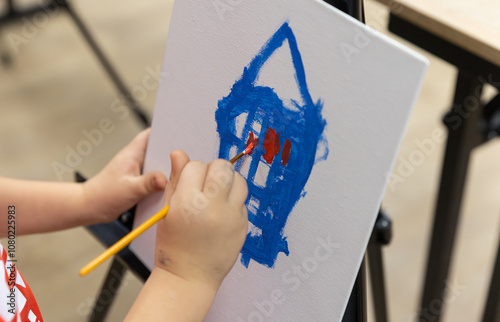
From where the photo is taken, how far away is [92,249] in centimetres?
146

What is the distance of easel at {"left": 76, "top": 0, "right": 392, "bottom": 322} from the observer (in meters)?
0.59

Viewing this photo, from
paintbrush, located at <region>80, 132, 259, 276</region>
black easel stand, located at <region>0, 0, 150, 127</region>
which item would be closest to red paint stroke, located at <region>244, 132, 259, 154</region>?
paintbrush, located at <region>80, 132, 259, 276</region>

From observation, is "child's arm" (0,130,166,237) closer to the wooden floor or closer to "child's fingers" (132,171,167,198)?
"child's fingers" (132,171,167,198)

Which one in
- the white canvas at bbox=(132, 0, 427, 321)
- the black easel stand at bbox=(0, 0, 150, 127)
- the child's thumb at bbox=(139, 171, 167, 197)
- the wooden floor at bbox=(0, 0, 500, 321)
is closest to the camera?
the white canvas at bbox=(132, 0, 427, 321)

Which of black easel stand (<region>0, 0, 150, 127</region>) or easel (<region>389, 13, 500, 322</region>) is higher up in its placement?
black easel stand (<region>0, 0, 150, 127</region>)

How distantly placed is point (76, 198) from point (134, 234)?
0.23m

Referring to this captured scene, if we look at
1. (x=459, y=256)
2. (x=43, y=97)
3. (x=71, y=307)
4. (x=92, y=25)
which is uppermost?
(x=92, y=25)

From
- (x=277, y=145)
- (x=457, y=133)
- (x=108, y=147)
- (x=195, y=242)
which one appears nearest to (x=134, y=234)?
(x=195, y=242)

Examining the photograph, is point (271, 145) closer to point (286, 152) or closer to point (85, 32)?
point (286, 152)

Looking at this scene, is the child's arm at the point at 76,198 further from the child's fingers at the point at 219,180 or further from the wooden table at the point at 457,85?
the wooden table at the point at 457,85

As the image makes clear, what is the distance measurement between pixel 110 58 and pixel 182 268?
1.54 metres

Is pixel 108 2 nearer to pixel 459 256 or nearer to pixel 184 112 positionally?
pixel 459 256

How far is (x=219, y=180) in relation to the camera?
557 mm

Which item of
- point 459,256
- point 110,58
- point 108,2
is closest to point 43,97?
point 110,58
